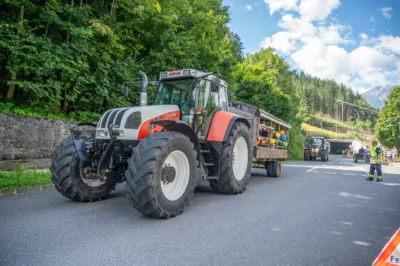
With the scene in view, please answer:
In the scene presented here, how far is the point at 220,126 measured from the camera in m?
6.47

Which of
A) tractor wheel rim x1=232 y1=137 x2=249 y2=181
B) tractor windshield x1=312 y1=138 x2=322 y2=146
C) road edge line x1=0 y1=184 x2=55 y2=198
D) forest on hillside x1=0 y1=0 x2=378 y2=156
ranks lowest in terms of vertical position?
road edge line x1=0 y1=184 x2=55 y2=198

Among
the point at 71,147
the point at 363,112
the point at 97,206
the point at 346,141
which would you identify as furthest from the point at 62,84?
the point at 363,112

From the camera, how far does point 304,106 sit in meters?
123

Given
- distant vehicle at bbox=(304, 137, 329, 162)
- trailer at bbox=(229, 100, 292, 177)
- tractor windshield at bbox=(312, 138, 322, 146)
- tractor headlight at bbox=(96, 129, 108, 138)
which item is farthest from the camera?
tractor windshield at bbox=(312, 138, 322, 146)

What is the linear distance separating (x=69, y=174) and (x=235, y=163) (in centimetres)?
389

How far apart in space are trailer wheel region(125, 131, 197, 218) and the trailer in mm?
4472

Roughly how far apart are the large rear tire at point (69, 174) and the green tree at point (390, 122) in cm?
6141

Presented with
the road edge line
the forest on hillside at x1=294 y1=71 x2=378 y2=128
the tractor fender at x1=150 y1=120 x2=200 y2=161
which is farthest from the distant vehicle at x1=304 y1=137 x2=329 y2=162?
the forest on hillside at x1=294 y1=71 x2=378 y2=128

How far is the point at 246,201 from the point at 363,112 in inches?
5878

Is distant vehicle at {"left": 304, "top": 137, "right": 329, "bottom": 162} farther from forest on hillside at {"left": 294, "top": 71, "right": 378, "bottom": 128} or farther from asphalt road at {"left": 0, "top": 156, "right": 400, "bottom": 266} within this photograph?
forest on hillside at {"left": 294, "top": 71, "right": 378, "bottom": 128}

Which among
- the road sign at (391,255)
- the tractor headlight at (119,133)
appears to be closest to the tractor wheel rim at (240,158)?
the tractor headlight at (119,133)

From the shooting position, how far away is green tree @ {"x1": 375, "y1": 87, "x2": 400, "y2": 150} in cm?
5416

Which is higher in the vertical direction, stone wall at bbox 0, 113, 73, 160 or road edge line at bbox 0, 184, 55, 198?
stone wall at bbox 0, 113, 73, 160

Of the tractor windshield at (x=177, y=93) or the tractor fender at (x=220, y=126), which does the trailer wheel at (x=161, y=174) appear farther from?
the tractor windshield at (x=177, y=93)
